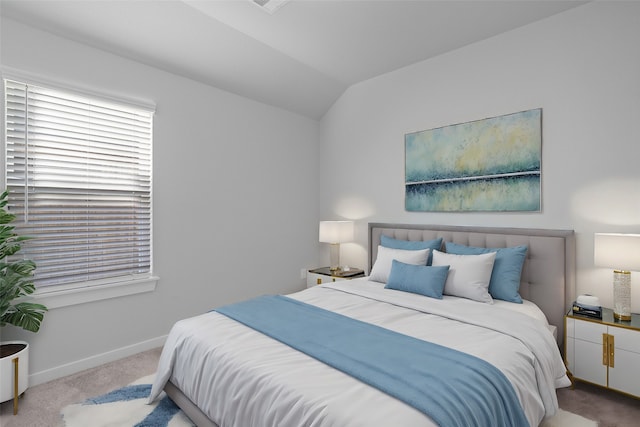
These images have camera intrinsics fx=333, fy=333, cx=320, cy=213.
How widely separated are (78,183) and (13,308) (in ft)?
3.19

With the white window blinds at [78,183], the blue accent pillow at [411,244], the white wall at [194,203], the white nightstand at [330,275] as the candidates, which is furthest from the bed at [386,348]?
the white window blinds at [78,183]

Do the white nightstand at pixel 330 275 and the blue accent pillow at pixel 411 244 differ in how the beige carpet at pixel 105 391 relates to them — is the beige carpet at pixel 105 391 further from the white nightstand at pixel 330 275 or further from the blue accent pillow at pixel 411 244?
the white nightstand at pixel 330 275

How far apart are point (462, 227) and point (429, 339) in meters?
1.62

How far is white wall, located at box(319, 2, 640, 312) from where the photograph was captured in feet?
7.89

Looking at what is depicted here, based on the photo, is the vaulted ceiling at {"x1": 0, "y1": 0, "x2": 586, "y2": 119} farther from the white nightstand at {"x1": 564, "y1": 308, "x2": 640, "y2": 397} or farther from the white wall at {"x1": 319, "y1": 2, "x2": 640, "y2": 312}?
the white nightstand at {"x1": 564, "y1": 308, "x2": 640, "y2": 397}

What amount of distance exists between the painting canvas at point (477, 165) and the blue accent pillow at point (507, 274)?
1.45ft

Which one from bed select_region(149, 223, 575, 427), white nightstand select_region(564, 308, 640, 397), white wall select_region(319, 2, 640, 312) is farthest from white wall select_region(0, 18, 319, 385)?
white nightstand select_region(564, 308, 640, 397)

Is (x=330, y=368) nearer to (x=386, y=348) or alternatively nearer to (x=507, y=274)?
(x=386, y=348)

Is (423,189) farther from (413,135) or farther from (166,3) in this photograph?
(166,3)

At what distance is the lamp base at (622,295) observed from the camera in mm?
2233

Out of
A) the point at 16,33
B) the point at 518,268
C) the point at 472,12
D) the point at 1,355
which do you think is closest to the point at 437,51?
the point at 472,12

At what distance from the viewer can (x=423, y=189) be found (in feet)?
11.3

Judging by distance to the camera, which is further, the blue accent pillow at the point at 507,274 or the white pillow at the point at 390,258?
the white pillow at the point at 390,258

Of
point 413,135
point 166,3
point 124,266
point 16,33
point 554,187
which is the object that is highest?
point 166,3
